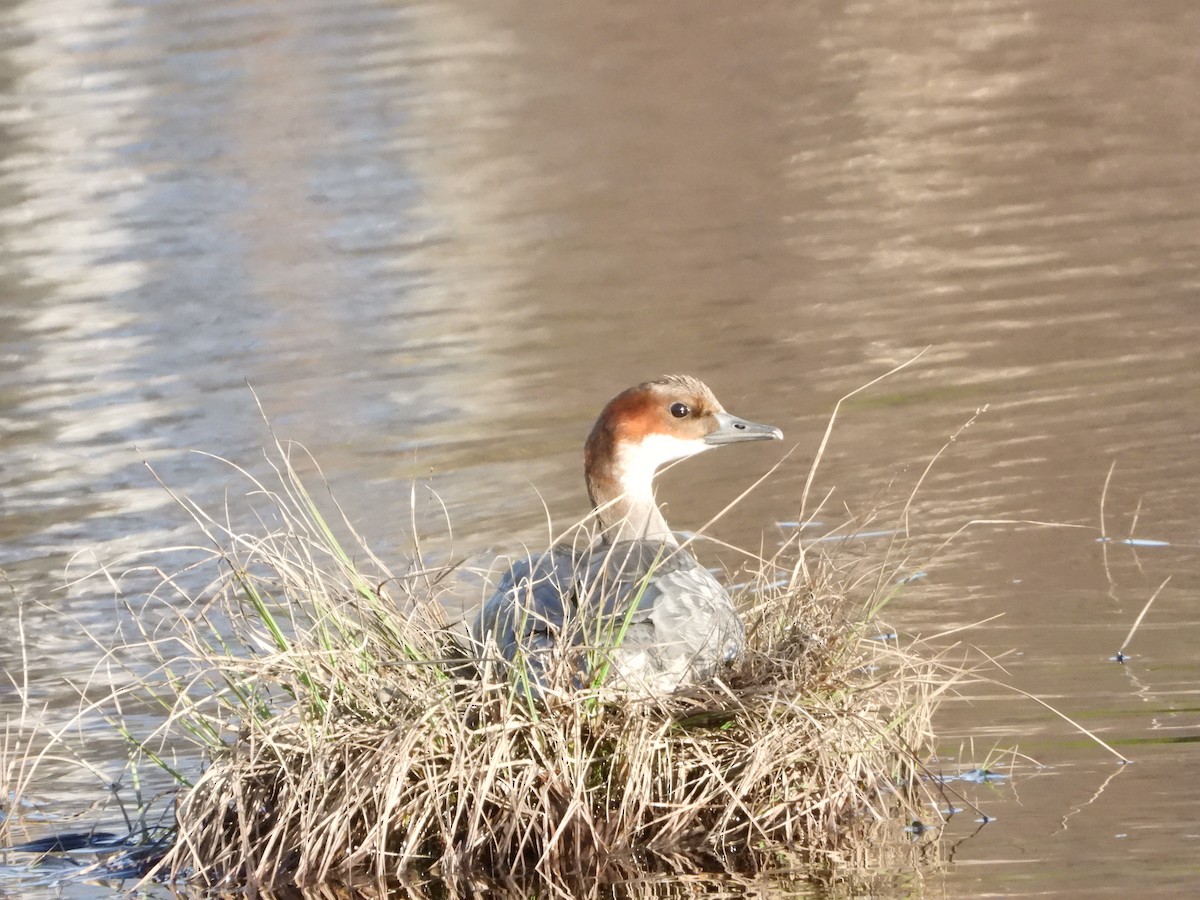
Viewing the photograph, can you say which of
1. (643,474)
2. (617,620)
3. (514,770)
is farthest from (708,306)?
(514,770)

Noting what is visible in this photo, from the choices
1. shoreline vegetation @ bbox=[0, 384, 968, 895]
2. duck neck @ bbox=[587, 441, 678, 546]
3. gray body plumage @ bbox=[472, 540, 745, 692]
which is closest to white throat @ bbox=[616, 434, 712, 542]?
duck neck @ bbox=[587, 441, 678, 546]

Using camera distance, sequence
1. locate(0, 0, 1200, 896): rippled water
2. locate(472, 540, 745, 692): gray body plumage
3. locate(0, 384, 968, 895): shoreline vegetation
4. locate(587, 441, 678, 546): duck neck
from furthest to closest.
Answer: locate(0, 0, 1200, 896): rippled water < locate(587, 441, 678, 546): duck neck < locate(472, 540, 745, 692): gray body plumage < locate(0, 384, 968, 895): shoreline vegetation

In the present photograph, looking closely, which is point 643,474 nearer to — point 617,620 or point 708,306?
point 617,620

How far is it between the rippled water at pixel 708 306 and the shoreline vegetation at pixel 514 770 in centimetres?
39

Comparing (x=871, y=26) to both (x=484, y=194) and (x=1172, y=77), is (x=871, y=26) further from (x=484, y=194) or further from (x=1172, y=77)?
(x=484, y=194)

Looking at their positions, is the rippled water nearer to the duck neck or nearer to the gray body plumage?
the gray body plumage

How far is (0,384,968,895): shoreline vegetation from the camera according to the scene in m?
5.82

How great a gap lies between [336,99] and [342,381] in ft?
33.4

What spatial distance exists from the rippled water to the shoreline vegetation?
0.39m

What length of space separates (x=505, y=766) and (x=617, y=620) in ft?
1.86

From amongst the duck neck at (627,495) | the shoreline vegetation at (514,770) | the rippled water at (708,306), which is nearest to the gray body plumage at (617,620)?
the shoreline vegetation at (514,770)

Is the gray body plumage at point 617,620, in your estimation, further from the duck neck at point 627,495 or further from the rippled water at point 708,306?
the rippled water at point 708,306

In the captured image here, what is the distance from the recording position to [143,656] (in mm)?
7812

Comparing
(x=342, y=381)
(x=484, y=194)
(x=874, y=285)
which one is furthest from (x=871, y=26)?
(x=342, y=381)
